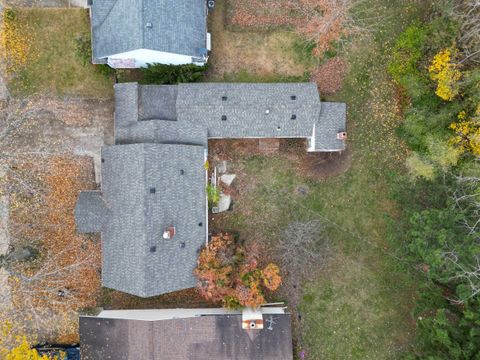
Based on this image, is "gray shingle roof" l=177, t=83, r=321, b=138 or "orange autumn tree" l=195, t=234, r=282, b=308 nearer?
"orange autumn tree" l=195, t=234, r=282, b=308

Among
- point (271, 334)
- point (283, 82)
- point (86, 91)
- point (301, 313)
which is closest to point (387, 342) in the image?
point (301, 313)

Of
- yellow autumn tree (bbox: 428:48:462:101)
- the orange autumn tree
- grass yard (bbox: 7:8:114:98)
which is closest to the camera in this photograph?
yellow autumn tree (bbox: 428:48:462:101)

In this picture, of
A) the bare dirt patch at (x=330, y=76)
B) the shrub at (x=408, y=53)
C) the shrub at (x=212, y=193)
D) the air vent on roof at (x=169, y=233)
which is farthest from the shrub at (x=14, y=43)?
the shrub at (x=408, y=53)

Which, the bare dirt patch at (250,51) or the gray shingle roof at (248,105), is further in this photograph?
the bare dirt patch at (250,51)

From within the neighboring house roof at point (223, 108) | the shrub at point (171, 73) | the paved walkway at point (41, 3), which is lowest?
the neighboring house roof at point (223, 108)

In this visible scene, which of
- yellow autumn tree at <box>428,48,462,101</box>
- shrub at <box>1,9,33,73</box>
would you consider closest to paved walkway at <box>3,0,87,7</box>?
shrub at <box>1,9,33,73</box>

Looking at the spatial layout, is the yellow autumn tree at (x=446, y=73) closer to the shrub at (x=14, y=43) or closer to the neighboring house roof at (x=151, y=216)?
the neighboring house roof at (x=151, y=216)

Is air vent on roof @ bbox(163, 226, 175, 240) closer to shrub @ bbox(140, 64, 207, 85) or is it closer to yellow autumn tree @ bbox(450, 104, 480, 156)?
shrub @ bbox(140, 64, 207, 85)
